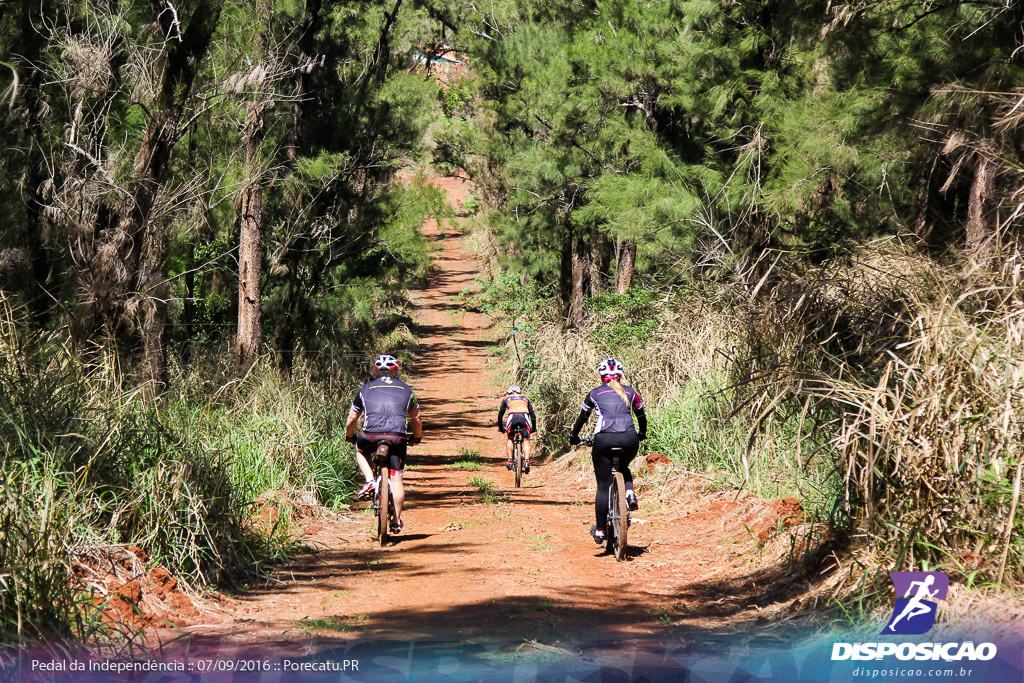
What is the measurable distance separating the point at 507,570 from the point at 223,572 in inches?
96.4

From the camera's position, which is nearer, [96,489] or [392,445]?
[96,489]

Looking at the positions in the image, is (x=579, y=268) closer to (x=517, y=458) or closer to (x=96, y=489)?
(x=517, y=458)

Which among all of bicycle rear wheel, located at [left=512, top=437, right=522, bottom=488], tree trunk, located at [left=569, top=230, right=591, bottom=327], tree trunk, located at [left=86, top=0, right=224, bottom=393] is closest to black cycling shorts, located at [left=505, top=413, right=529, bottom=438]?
bicycle rear wheel, located at [left=512, top=437, right=522, bottom=488]

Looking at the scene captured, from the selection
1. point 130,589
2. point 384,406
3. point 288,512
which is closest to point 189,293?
point 288,512

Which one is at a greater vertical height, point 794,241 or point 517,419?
point 794,241

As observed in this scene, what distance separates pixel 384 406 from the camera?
10266 mm

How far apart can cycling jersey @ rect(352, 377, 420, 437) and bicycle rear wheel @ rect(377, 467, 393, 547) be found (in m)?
0.42

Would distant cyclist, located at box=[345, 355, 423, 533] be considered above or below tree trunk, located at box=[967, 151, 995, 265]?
below

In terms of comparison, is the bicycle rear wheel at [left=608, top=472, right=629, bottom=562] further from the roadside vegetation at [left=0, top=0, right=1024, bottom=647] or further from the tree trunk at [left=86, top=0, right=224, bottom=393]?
the tree trunk at [left=86, top=0, right=224, bottom=393]

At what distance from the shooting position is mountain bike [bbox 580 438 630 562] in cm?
928

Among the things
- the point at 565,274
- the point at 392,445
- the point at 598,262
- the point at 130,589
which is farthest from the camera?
the point at 598,262

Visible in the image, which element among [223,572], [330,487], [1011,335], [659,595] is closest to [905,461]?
[1011,335]

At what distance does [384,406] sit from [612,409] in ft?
7.72

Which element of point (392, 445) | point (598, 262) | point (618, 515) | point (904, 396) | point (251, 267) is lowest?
point (618, 515)
